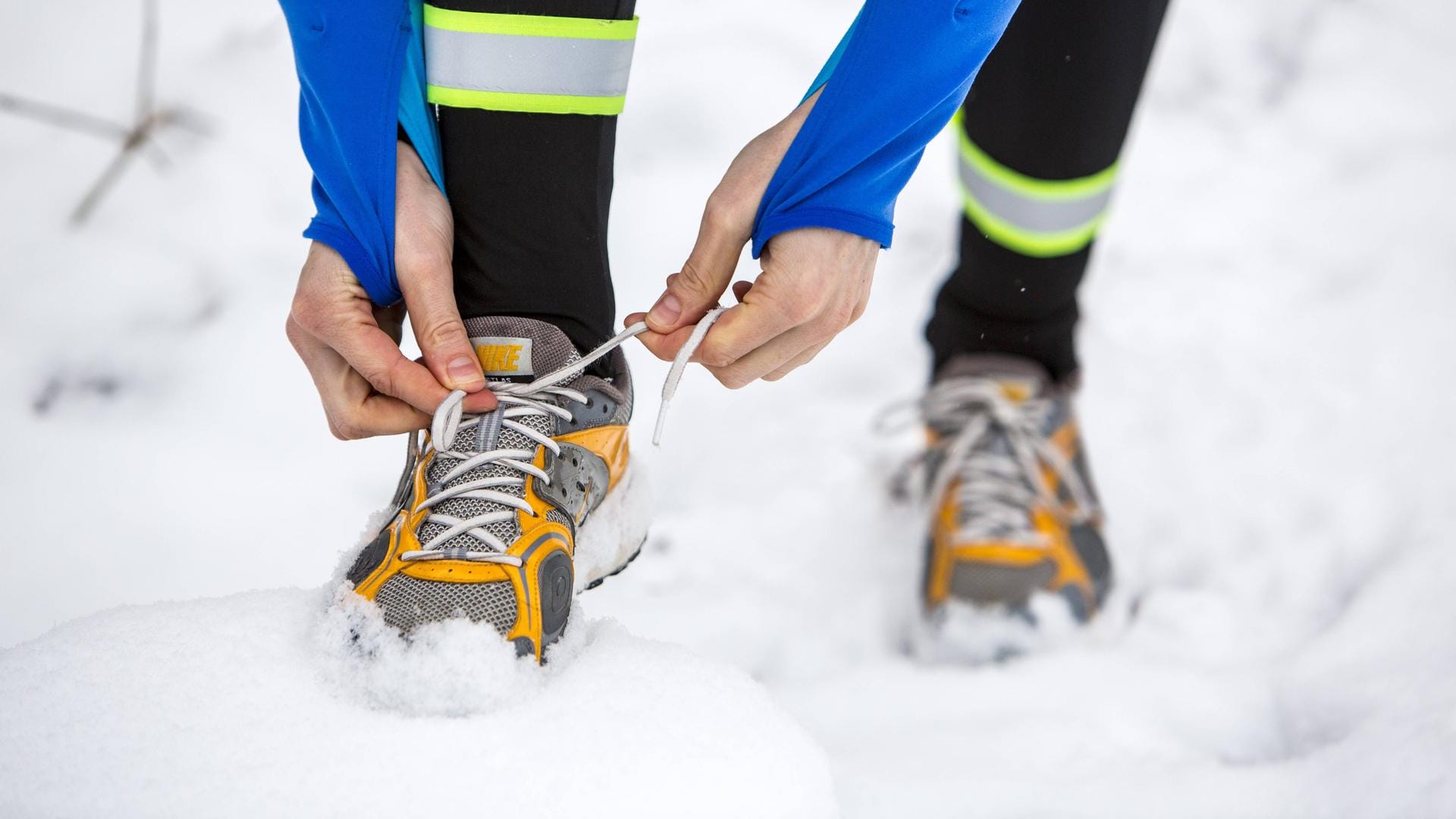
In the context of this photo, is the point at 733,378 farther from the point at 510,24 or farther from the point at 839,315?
the point at 510,24

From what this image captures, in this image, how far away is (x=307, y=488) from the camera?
1.19 meters

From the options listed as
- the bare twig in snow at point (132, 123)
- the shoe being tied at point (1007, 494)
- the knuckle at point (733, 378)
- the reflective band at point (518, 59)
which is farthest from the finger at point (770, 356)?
the bare twig in snow at point (132, 123)

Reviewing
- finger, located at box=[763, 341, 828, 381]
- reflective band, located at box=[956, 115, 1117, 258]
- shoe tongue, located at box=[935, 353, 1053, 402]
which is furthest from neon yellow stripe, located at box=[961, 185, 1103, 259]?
finger, located at box=[763, 341, 828, 381]

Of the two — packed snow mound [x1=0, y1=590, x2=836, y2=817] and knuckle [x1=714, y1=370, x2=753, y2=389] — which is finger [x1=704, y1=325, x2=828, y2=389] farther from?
packed snow mound [x1=0, y1=590, x2=836, y2=817]

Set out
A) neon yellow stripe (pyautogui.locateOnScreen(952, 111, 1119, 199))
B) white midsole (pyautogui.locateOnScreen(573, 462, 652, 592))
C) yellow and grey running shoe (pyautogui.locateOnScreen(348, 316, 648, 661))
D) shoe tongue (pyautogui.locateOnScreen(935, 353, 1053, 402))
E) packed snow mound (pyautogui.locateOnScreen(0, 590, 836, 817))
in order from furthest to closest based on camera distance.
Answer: shoe tongue (pyautogui.locateOnScreen(935, 353, 1053, 402)), neon yellow stripe (pyautogui.locateOnScreen(952, 111, 1119, 199)), white midsole (pyautogui.locateOnScreen(573, 462, 652, 592)), yellow and grey running shoe (pyautogui.locateOnScreen(348, 316, 648, 661)), packed snow mound (pyautogui.locateOnScreen(0, 590, 836, 817))

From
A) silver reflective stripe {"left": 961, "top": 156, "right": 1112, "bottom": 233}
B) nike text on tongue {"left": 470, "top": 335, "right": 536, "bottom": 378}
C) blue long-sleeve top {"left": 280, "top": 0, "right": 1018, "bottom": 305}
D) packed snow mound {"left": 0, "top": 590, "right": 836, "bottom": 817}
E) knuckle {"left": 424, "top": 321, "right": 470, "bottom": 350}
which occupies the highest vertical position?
blue long-sleeve top {"left": 280, "top": 0, "right": 1018, "bottom": 305}

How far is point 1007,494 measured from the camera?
3.84ft

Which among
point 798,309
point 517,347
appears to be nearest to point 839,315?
point 798,309

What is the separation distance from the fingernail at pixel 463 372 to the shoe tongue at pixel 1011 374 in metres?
0.69

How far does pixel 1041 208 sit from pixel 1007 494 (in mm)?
324

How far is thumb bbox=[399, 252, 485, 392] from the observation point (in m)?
0.75

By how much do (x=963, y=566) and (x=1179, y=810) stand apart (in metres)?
0.34

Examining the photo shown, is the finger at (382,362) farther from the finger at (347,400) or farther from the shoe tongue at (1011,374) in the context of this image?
the shoe tongue at (1011,374)

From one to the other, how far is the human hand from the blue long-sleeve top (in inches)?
0.5
